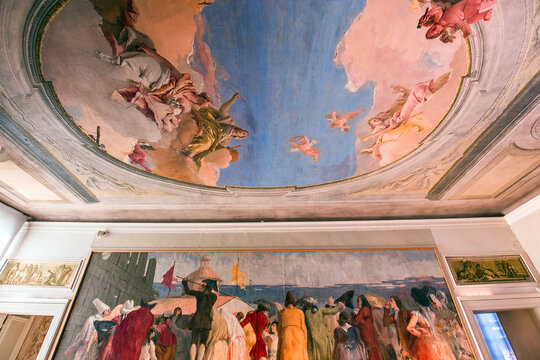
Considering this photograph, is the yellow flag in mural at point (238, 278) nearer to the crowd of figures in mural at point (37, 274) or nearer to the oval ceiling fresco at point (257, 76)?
the oval ceiling fresco at point (257, 76)

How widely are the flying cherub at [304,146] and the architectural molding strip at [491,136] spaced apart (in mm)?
3524

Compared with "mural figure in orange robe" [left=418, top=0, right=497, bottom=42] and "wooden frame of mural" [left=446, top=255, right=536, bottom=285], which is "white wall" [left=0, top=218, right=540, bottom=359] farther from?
"mural figure in orange robe" [left=418, top=0, right=497, bottom=42]

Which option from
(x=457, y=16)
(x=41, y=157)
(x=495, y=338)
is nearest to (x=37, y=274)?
(x=41, y=157)

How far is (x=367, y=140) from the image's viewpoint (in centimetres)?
592

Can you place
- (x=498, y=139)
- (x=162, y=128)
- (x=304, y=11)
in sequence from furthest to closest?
1. (x=498, y=139)
2. (x=162, y=128)
3. (x=304, y=11)

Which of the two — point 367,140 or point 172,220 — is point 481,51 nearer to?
point 367,140

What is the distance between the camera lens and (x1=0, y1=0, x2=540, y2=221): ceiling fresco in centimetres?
383

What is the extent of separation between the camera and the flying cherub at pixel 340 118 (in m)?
5.23

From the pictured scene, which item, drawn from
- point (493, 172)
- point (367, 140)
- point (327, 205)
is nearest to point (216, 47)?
point (367, 140)

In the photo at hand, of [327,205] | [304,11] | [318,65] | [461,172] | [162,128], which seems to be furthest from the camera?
[327,205]

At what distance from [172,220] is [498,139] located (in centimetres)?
867

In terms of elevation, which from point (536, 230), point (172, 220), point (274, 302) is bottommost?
point (274, 302)

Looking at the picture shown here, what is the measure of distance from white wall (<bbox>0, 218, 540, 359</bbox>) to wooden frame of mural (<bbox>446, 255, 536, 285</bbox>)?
A: 16 centimetres

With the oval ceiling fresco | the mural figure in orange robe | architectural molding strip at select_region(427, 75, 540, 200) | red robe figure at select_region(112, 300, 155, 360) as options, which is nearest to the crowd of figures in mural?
red robe figure at select_region(112, 300, 155, 360)
